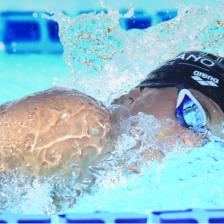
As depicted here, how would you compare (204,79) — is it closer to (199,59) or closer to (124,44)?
(199,59)

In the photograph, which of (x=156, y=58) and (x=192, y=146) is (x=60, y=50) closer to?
(x=156, y=58)

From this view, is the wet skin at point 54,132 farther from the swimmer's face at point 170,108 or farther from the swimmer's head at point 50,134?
the swimmer's face at point 170,108

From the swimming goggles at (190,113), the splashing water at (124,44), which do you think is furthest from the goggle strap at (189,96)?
the splashing water at (124,44)

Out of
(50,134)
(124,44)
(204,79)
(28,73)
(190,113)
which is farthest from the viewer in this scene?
(28,73)

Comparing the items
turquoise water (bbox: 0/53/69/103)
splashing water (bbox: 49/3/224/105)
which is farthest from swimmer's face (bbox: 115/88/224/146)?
turquoise water (bbox: 0/53/69/103)

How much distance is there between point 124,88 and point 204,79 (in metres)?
0.76

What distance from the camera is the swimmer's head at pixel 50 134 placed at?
122cm

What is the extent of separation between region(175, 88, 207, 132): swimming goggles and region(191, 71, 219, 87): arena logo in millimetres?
82

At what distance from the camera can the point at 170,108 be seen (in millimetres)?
1396

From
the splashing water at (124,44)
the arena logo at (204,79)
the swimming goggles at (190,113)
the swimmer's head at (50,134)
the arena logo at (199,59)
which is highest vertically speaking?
the splashing water at (124,44)

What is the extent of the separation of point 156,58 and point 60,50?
80 centimetres

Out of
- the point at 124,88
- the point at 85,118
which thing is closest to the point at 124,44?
the point at 124,88

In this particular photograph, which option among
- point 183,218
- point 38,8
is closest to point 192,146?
point 183,218

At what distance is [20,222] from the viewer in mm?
1245
